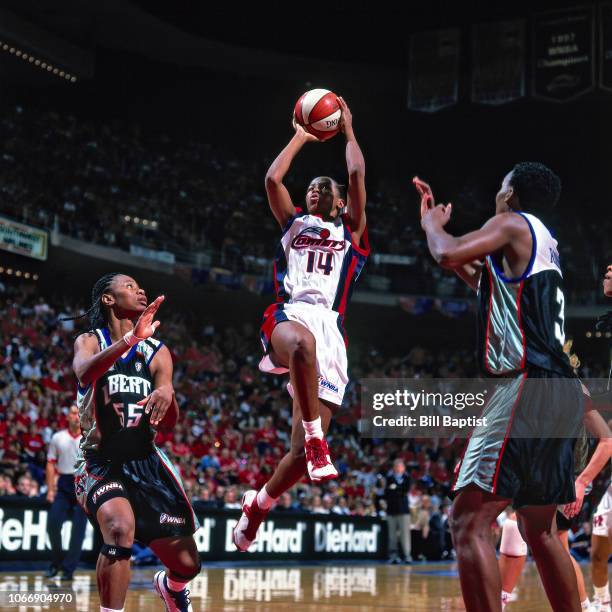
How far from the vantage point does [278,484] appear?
19.3 ft

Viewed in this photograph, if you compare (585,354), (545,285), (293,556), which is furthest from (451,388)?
(545,285)

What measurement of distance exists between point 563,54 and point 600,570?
17229mm

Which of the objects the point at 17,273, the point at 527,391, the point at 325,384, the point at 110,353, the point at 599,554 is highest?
the point at 17,273

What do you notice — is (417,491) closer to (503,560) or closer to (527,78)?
(527,78)

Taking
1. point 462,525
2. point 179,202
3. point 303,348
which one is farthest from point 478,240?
point 179,202

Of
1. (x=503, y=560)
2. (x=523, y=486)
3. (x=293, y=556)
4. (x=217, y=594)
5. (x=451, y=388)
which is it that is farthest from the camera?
(x=451, y=388)

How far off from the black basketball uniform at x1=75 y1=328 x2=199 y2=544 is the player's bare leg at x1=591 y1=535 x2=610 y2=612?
4128 mm

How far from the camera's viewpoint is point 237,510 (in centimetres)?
1508

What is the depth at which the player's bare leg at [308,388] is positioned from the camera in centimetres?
567

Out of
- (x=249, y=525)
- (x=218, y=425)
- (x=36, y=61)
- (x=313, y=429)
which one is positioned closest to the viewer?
(x=313, y=429)

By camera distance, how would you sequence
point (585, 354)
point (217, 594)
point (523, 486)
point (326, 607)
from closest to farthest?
point (523, 486) < point (326, 607) < point (217, 594) < point (585, 354)

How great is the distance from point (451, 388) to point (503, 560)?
20979 mm

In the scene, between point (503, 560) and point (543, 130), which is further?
point (543, 130)

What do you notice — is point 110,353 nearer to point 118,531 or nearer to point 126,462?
point 126,462
